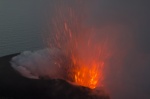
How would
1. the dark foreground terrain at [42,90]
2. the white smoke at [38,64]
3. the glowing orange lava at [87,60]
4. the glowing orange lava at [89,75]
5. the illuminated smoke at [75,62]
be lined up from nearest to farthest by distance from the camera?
the dark foreground terrain at [42,90] < the white smoke at [38,64] < the illuminated smoke at [75,62] < the glowing orange lava at [89,75] < the glowing orange lava at [87,60]

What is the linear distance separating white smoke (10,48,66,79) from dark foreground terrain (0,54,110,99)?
1026mm

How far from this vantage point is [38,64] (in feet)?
60.2

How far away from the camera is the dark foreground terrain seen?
14.6 m

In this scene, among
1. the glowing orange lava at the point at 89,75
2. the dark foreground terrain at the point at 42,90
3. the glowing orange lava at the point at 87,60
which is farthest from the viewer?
the glowing orange lava at the point at 87,60

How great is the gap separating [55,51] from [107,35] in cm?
593

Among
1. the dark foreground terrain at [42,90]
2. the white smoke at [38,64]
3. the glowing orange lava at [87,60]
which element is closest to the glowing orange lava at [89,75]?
the glowing orange lava at [87,60]

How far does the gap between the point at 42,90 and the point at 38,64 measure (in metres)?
3.68

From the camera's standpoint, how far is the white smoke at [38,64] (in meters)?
17.2

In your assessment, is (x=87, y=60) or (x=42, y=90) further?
(x=87, y=60)

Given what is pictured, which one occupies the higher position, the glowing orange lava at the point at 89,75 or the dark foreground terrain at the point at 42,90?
the glowing orange lava at the point at 89,75

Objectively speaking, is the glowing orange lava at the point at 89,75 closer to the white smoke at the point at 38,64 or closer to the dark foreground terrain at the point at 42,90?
the white smoke at the point at 38,64

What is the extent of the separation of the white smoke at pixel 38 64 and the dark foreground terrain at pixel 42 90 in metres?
1.03

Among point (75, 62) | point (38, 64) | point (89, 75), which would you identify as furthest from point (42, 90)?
point (75, 62)

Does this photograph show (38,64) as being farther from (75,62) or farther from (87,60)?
(87,60)
